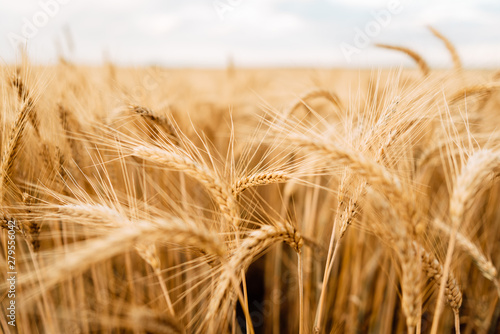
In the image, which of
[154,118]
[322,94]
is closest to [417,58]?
[322,94]

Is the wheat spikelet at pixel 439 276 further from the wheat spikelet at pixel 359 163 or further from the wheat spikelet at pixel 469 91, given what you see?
the wheat spikelet at pixel 469 91

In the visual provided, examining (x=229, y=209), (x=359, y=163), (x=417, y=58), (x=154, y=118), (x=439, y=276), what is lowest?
(x=439, y=276)

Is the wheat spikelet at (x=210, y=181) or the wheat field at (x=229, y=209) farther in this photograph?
the wheat spikelet at (x=210, y=181)

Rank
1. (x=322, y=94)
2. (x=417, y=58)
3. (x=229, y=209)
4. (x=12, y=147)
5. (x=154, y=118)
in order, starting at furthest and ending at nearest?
(x=417, y=58) → (x=322, y=94) → (x=154, y=118) → (x=12, y=147) → (x=229, y=209)

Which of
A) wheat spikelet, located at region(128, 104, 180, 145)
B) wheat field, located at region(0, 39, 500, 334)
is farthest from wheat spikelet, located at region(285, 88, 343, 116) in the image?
wheat spikelet, located at region(128, 104, 180, 145)

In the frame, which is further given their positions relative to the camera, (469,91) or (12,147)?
(469,91)

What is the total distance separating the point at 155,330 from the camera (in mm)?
755

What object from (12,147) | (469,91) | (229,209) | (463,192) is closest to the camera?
(463,192)

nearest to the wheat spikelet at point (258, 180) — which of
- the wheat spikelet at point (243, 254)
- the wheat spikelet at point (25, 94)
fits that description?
the wheat spikelet at point (243, 254)

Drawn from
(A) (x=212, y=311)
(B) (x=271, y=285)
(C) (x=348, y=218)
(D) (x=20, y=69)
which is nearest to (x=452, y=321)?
(B) (x=271, y=285)

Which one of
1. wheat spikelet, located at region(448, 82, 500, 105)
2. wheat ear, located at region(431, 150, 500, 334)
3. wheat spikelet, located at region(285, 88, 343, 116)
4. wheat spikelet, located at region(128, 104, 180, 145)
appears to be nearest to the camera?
wheat ear, located at region(431, 150, 500, 334)

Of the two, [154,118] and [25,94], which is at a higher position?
[25,94]

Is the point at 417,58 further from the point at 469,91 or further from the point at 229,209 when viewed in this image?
the point at 229,209

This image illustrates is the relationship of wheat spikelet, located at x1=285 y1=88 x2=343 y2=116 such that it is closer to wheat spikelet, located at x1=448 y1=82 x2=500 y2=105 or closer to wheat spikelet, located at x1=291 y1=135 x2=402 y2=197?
wheat spikelet, located at x1=448 y1=82 x2=500 y2=105
